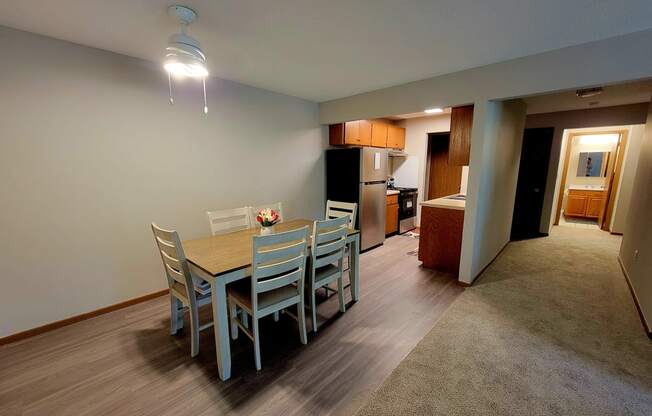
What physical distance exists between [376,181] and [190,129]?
9.04 ft

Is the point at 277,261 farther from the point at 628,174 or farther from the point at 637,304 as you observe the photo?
the point at 628,174

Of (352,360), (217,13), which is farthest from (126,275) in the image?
(217,13)

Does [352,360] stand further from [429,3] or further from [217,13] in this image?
[217,13]

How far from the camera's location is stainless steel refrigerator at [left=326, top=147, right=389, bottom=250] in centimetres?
404

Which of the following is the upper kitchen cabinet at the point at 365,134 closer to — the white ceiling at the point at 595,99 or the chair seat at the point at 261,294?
the white ceiling at the point at 595,99

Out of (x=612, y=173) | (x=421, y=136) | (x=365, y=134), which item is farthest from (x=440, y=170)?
(x=612, y=173)

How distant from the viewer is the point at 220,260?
1826 millimetres

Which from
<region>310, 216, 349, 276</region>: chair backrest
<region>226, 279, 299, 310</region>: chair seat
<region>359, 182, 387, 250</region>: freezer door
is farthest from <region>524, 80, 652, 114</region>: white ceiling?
<region>226, 279, 299, 310</region>: chair seat

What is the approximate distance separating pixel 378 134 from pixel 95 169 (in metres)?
4.04

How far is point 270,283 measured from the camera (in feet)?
5.90

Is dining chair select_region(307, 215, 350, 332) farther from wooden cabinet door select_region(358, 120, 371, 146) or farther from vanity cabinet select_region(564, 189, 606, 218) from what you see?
vanity cabinet select_region(564, 189, 606, 218)

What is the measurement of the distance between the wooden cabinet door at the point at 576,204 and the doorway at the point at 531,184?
105 inches

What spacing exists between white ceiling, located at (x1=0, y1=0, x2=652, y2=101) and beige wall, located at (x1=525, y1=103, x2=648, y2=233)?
3.63 meters

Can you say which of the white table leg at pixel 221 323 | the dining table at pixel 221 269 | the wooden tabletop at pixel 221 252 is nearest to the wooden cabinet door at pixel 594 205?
the wooden tabletop at pixel 221 252
